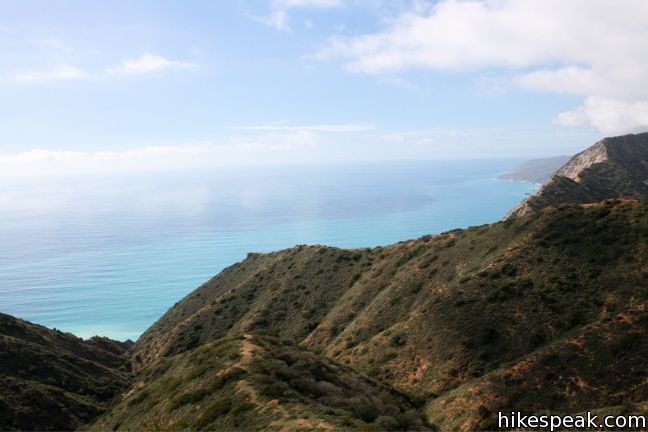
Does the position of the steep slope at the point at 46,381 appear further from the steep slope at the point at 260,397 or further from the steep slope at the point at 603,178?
the steep slope at the point at 603,178

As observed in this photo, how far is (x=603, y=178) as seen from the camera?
121 metres

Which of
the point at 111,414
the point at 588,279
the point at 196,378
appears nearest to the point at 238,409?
the point at 196,378

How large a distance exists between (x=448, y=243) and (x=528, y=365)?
1340 inches

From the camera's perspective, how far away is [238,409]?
25.3 m

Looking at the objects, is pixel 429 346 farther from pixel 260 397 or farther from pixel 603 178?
pixel 603 178

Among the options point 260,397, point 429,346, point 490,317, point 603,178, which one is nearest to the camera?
point 260,397

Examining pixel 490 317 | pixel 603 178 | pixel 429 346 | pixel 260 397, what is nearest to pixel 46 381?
pixel 260 397

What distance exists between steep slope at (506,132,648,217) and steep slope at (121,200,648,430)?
39183 mm

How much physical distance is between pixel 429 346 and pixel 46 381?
149 ft

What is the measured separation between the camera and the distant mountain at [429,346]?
29219 millimetres

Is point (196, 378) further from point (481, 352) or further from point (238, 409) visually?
point (481, 352)

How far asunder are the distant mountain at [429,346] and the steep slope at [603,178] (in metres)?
40.1

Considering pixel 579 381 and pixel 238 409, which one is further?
pixel 579 381

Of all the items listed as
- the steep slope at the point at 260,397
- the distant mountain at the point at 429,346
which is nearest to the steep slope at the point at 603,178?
the distant mountain at the point at 429,346
